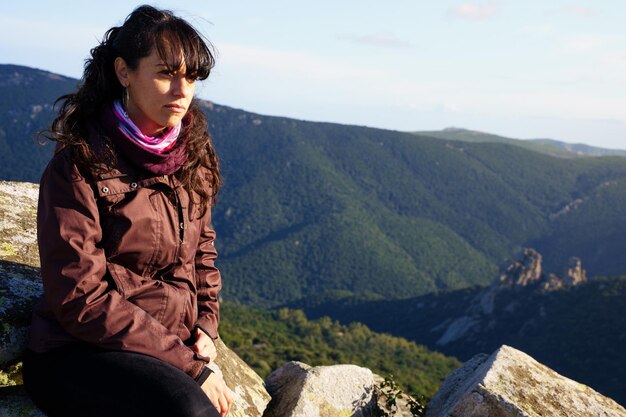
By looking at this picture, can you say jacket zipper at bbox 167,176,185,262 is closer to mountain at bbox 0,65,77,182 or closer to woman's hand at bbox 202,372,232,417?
woman's hand at bbox 202,372,232,417

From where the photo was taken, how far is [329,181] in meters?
195

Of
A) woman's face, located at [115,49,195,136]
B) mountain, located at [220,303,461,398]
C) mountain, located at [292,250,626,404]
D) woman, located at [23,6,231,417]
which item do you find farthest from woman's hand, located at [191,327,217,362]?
mountain, located at [292,250,626,404]

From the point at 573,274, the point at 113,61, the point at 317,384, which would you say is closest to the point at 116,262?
the point at 113,61

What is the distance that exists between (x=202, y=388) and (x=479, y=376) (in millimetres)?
2774

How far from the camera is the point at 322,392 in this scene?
6090mm

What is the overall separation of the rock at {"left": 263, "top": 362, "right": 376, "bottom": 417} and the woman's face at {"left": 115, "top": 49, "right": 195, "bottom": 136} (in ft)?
10.0

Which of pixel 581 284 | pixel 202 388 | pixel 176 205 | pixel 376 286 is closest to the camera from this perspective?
pixel 202 388

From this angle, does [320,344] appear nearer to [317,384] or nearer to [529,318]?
[529,318]

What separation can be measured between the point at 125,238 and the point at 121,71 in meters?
1.13

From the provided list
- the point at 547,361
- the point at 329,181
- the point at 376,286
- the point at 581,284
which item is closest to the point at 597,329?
the point at 547,361

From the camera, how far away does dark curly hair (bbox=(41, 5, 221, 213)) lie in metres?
4.00

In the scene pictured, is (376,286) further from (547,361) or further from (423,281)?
(547,361)

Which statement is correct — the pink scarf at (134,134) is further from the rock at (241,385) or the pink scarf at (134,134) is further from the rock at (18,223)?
the rock at (18,223)

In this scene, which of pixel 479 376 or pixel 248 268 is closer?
pixel 479 376
